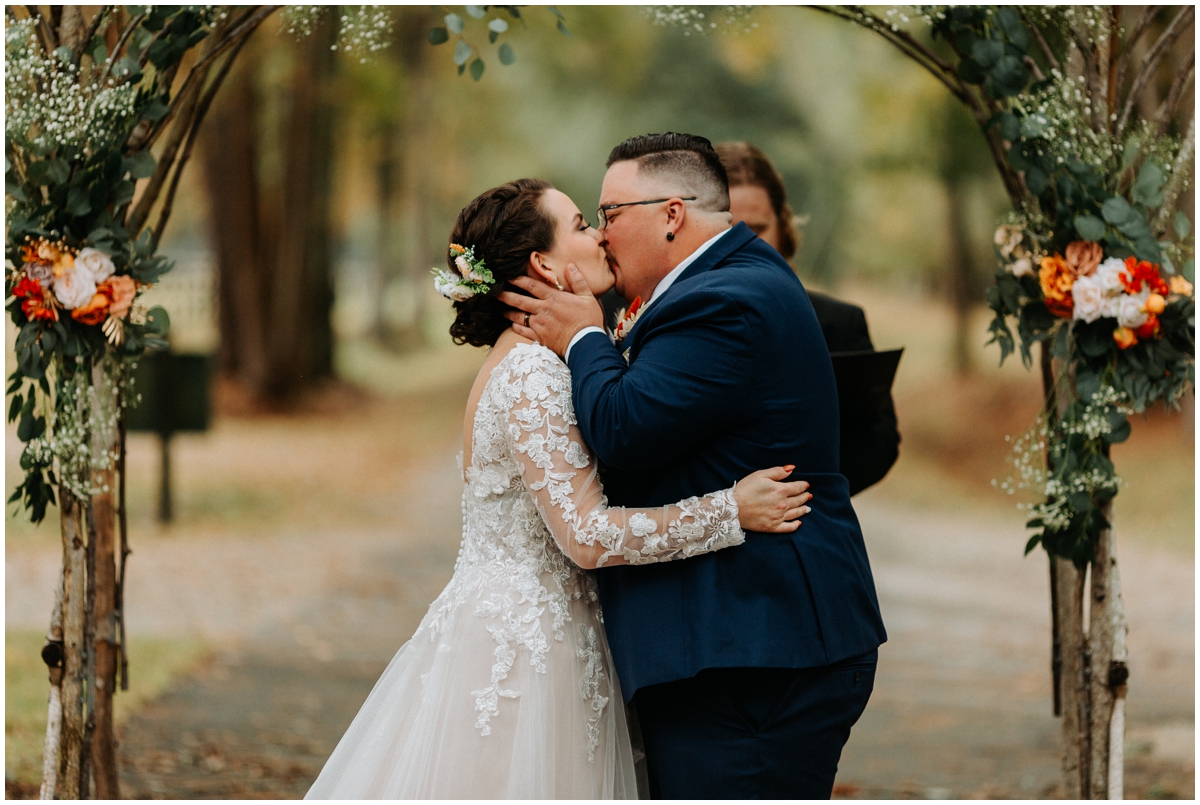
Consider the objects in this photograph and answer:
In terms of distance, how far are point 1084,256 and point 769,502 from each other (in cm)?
164

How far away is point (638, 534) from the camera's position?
8.06ft

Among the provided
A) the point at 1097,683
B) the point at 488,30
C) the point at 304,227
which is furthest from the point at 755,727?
the point at 304,227

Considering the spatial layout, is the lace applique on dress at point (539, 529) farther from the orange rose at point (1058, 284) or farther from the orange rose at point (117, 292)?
the orange rose at point (1058, 284)

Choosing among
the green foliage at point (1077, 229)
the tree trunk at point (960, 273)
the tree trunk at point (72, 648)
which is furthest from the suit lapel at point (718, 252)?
the tree trunk at point (960, 273)

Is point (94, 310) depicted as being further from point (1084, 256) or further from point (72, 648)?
point (1084, 256)

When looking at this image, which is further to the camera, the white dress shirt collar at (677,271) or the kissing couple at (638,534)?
the white dress shirt collar at (677,271)

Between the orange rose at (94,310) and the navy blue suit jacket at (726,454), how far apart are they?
5.63 feet

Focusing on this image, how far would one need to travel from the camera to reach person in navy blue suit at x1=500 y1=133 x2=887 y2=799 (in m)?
2.43

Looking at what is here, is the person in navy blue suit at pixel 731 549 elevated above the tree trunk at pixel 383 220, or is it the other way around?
the tree trunk at pixel 383 220

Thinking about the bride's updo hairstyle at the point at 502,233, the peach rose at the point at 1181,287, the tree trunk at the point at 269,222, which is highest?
the tree trunk at the point at 269,222

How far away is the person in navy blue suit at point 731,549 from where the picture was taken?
243cm

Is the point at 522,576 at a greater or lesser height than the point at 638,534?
lesser

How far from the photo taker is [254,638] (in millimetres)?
7867

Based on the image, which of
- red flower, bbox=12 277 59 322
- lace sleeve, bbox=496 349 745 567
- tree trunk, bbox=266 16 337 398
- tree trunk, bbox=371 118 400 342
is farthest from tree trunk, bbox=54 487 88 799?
tree trunk, bbox=371 118 400 342
